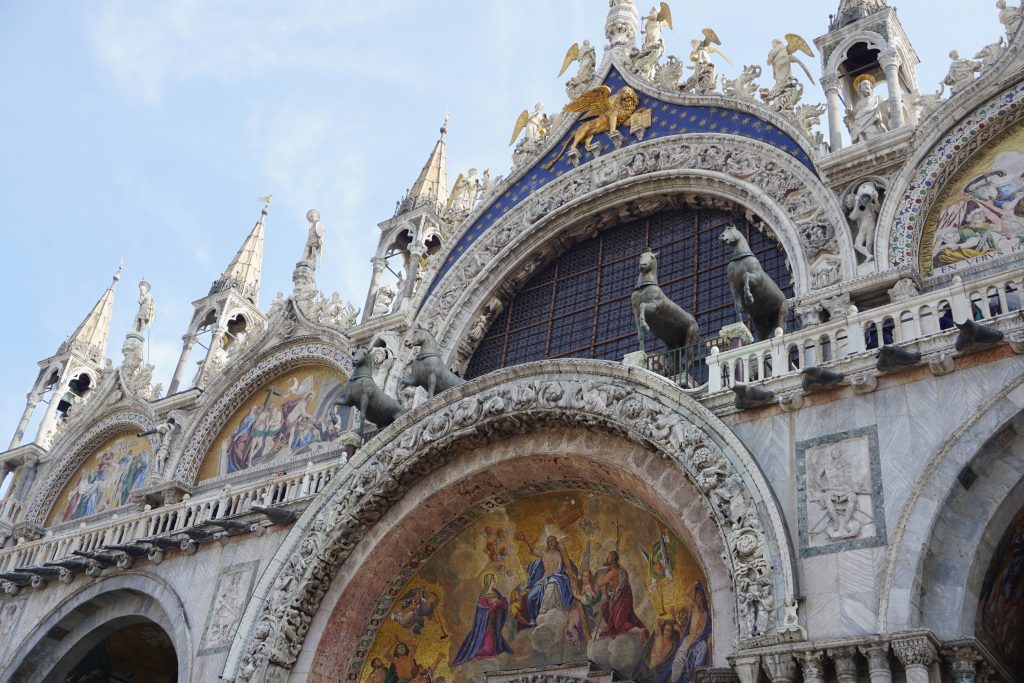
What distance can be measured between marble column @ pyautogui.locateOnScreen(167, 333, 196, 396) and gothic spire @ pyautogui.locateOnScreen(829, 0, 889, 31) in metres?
14.5

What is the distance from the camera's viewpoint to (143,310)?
86.8 ft

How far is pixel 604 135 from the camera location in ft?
62.6

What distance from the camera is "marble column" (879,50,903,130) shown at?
15555 millimetres

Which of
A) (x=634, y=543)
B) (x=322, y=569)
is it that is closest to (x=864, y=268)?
(x=634, y=543)

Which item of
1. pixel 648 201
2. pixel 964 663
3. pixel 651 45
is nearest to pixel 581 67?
pixel 651 45

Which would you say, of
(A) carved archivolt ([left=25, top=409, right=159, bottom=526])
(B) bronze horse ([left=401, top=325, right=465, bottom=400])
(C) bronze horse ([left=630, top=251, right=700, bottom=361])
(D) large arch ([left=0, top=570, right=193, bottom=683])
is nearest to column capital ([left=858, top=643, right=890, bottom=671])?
(C) bronze horse ([left=630, top=251, right=700, bottom=361])

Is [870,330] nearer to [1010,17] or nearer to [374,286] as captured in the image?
[1010,17]

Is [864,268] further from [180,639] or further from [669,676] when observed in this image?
[180,639]

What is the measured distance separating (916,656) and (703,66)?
11629mm

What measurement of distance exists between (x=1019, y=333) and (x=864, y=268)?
4422mm

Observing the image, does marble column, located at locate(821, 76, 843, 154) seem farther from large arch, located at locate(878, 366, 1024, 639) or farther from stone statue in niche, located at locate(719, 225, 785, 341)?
large arch, located at locate(878, 366, 1024, 639)

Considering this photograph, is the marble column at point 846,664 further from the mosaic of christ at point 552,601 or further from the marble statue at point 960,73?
the marble statue at point 960,73

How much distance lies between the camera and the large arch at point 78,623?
1645 centimetres

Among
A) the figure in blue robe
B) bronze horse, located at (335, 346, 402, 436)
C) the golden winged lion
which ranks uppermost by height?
the golden winged lion
